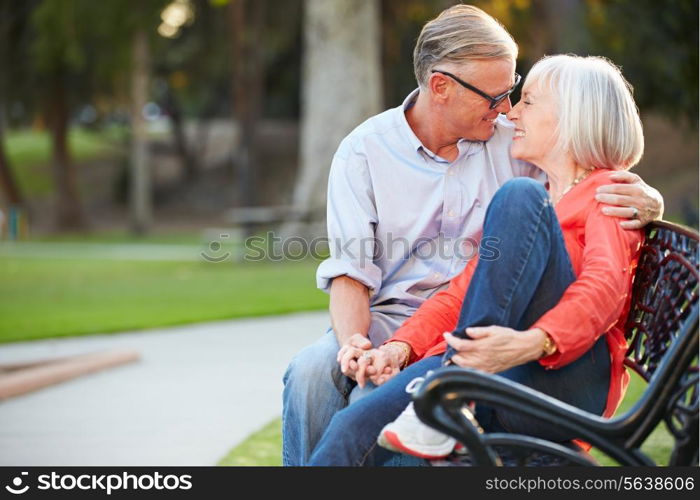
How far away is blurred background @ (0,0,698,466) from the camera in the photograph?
12.6 m

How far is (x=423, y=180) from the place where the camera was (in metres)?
3.46

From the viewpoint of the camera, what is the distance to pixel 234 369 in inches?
281

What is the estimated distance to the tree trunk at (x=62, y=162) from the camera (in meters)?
Result: 29.7

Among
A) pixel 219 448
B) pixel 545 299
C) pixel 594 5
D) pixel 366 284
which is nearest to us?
pixel 545 299

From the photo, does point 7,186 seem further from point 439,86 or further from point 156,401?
point 439,86

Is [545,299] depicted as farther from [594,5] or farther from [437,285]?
[594,5]

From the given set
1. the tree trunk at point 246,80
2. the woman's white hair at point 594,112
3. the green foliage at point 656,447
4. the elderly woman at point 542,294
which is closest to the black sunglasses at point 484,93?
the elderly woman at point 542,294

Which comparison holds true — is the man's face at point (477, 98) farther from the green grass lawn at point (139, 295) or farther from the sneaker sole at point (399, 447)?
the green grass lawn at point (139, 295)

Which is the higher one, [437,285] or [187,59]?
[437,285]

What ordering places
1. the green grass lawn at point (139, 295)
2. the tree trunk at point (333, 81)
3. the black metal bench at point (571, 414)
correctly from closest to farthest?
the black metal bench at point (571, 414) → the green grass lawn at point (139, 295) → the tree trunk at point (333, 81)

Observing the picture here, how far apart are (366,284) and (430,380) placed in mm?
1078

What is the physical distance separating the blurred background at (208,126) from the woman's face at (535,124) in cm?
639

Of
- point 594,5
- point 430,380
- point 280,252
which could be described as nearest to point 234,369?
point 430,380

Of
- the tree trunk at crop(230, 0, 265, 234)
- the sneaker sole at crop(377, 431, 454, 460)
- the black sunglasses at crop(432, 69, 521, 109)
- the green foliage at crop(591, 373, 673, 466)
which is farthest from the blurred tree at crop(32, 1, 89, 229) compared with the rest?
the sneaker sole at crop(377, 431, 454, 460)
